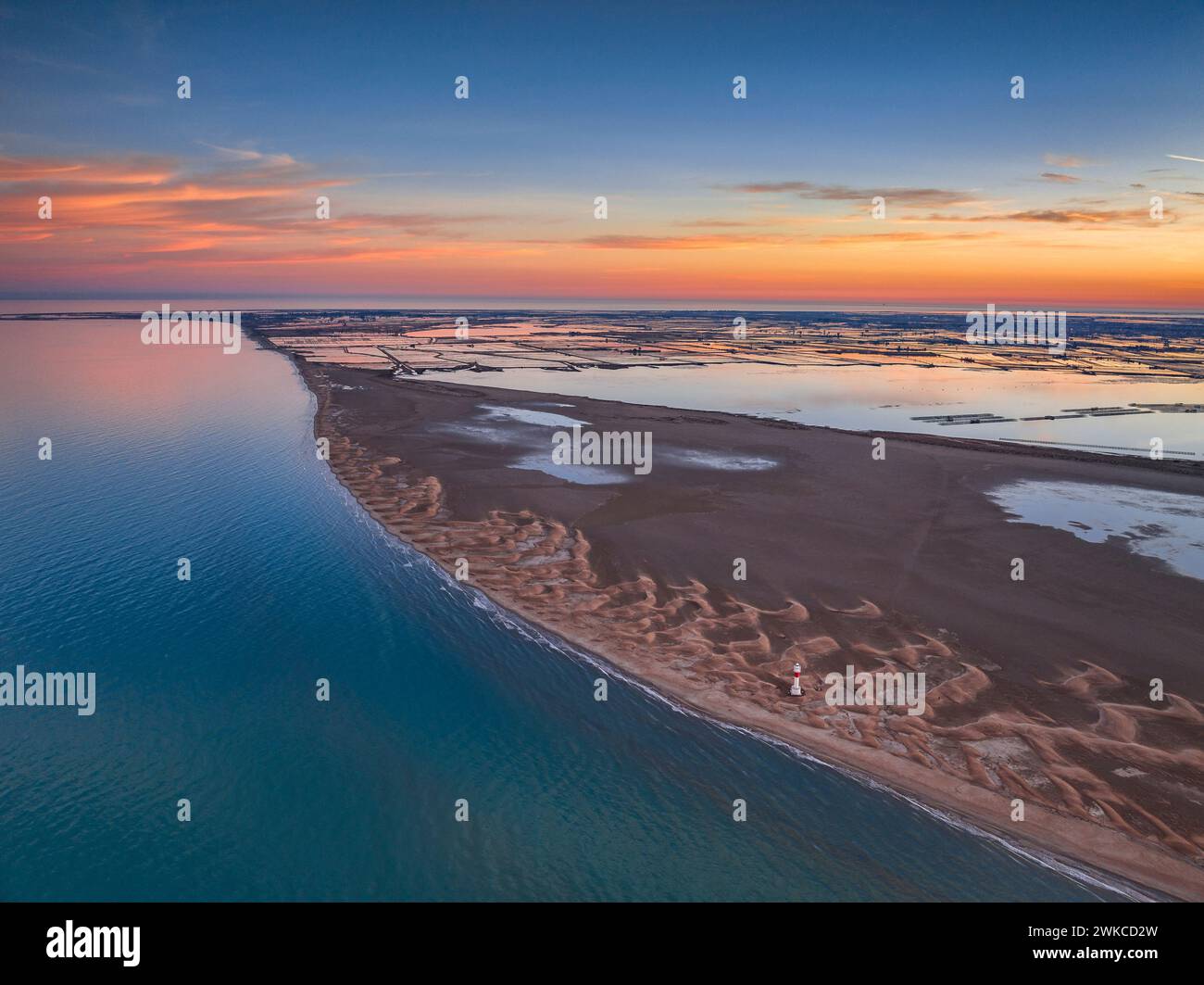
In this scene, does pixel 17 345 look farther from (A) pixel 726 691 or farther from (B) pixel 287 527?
(A) pixel 726 691

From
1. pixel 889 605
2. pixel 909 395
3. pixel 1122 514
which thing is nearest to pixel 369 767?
pixel 889 605

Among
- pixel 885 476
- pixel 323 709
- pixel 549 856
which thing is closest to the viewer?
pixel 549 856

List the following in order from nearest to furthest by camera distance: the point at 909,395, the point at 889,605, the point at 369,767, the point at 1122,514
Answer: the point at 369,767 < the point at 889,605 < the point at 1122,514 < the point at 909,395

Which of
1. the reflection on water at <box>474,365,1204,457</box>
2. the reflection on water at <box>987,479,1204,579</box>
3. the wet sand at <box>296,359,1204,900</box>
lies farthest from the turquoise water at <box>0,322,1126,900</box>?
the reflection on water at <box>474,365,1204,457</box>

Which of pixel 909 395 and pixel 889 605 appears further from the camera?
pixel 909 395

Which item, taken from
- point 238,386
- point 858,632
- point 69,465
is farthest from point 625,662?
point 238,386

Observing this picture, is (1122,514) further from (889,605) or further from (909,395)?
(909,395)

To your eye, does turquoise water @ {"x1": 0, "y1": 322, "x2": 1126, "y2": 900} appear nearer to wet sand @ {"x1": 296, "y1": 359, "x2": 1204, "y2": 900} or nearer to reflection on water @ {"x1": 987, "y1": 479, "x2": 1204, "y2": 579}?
wet sand @ {"x1": 296, "y1": 359, "x2": 1204, "y2": 900}
